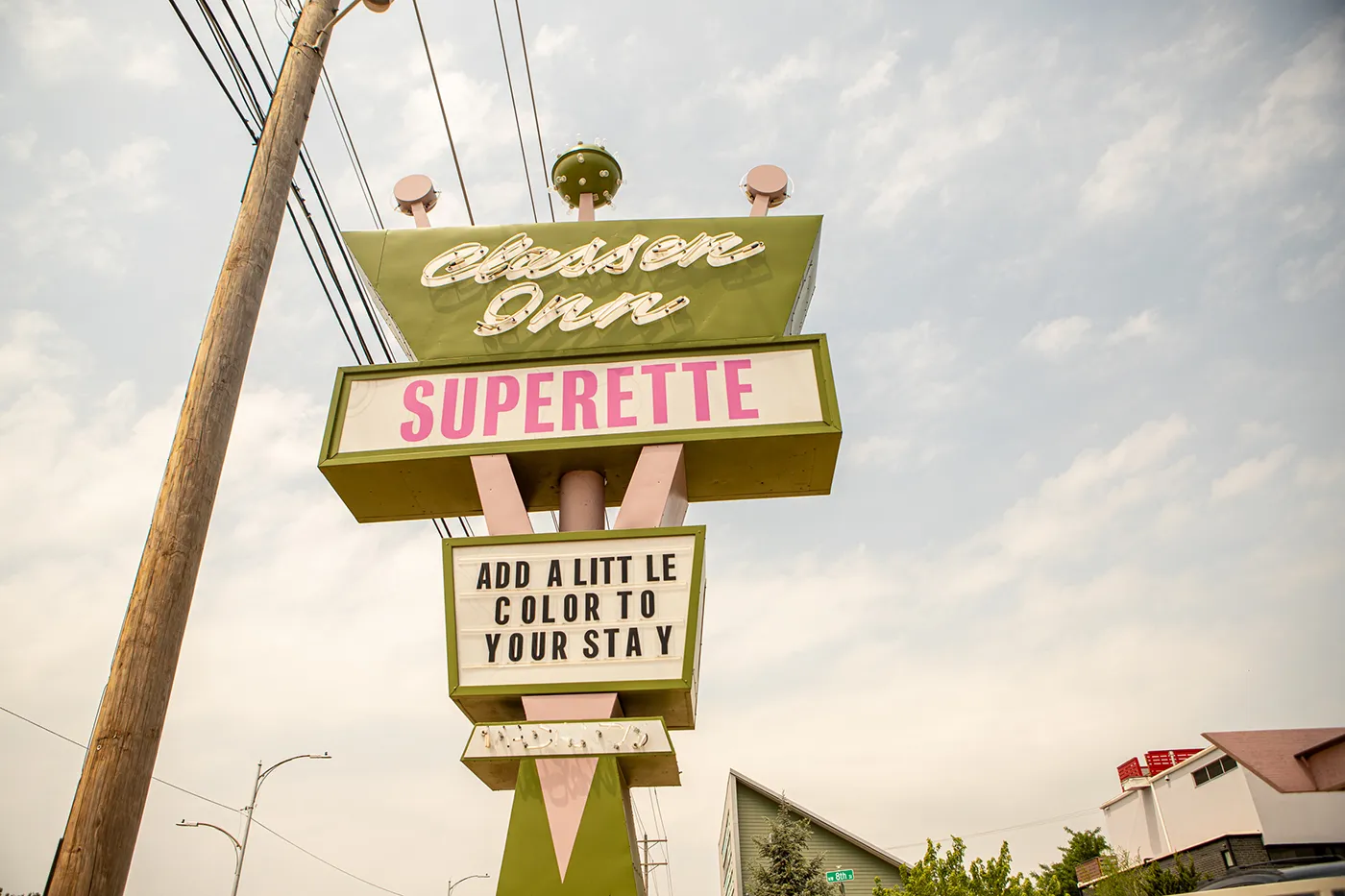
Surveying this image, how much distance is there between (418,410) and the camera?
788 centimetres

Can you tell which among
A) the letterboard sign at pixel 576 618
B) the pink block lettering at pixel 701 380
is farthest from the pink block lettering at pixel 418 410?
the pink block lettering at pixel 701 380

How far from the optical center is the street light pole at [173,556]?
384 centimetres

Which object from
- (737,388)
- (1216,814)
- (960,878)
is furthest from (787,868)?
(737,388)

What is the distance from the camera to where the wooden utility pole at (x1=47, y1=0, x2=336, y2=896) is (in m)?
3.84

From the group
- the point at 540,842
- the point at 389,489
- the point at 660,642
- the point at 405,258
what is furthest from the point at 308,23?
the point at 540,842

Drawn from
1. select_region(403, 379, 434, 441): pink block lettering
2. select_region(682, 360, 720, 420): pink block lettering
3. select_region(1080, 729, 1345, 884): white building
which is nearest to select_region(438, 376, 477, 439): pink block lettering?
select_region(403, 379, 434, 441): pink block lettering

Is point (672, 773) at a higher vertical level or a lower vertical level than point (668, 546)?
lower

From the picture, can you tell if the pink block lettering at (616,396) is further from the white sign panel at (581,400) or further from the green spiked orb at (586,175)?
the green spiked orb at (586,175)

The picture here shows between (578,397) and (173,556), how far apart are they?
394 centimetres

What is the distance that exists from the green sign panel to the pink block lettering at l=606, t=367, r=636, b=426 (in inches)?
15.8

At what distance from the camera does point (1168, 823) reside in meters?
30.9

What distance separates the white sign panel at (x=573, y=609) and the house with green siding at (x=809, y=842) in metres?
20.0

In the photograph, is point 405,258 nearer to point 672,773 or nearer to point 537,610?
point 537,610

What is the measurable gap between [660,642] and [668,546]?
0.79 meters
